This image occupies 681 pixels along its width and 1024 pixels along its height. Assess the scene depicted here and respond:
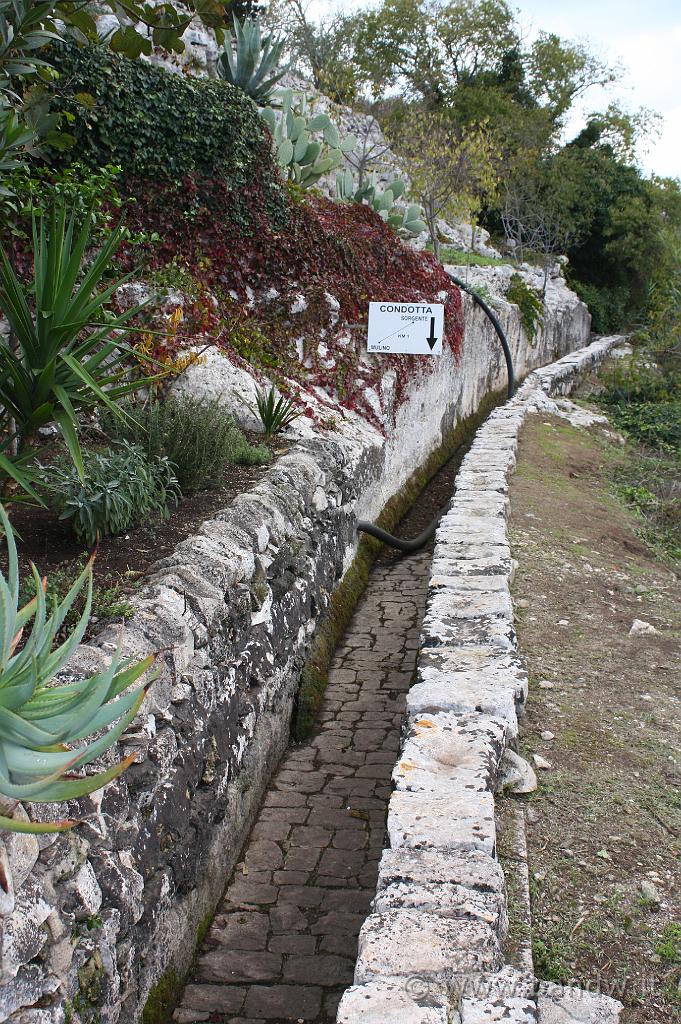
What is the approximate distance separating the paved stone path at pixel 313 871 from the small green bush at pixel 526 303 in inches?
552

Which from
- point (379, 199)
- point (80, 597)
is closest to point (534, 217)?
point (379, 199)

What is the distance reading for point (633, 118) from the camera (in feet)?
123

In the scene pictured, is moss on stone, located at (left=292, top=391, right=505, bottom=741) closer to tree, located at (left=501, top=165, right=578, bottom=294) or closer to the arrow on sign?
the arrow on sign

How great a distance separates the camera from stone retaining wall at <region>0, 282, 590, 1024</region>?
95.0 inches

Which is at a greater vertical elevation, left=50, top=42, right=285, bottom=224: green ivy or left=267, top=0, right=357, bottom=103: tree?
left=267, top=0, right=357, bottom=103: tree

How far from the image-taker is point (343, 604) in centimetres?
649

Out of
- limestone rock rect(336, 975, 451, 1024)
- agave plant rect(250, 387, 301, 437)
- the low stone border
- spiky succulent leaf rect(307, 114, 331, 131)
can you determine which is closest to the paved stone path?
the low stone border

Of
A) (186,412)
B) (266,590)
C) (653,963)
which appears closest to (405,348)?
(186,412)

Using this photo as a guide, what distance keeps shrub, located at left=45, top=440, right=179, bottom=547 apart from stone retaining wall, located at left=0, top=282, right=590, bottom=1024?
1.25ft

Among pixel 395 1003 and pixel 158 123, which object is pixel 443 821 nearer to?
pixel 395 1003

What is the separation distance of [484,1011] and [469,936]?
0.25 m

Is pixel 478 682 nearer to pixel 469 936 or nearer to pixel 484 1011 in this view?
pixel 469 936

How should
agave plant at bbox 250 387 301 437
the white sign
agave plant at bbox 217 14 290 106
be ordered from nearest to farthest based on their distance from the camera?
agave plant at bbox 250 387 301 437 < the white sign < agave plant at bbox 217 14 290 106

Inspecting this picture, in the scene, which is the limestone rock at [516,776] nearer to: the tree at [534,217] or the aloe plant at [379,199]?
the aloe plant at [379,199]
